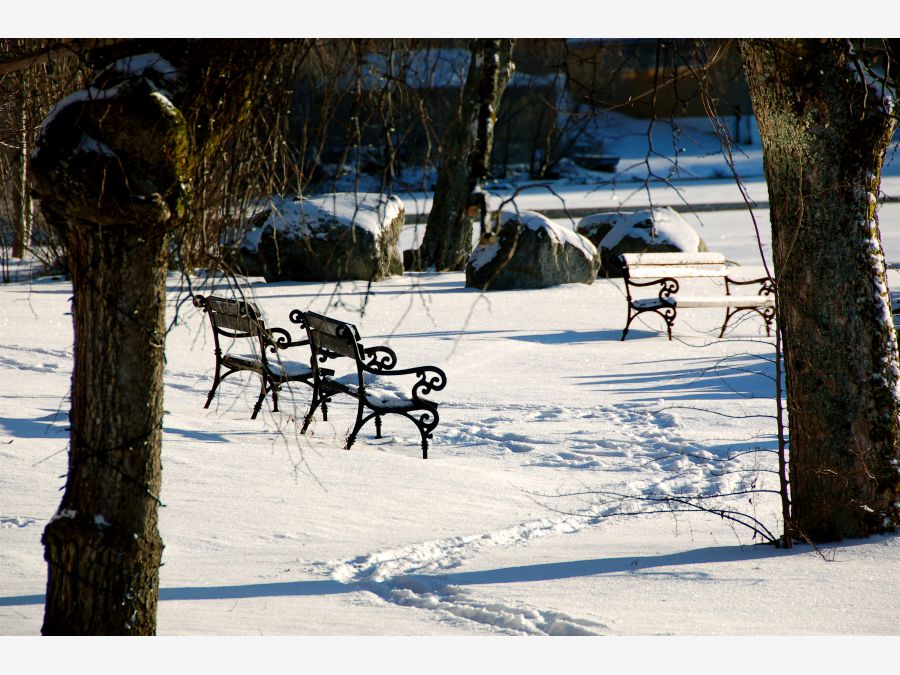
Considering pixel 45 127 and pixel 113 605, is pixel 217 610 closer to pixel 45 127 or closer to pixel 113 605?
pixel 113 605

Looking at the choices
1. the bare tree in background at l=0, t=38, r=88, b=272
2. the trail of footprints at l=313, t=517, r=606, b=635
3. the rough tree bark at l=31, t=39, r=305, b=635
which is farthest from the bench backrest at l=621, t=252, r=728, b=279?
the rough tree bark at l=31, t=39, r=305, b=635

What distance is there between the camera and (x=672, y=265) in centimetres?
1242

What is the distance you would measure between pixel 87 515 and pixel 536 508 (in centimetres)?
295

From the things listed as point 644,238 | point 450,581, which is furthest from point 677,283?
point 450,581

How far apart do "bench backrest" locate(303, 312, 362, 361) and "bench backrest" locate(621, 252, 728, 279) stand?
204 inches

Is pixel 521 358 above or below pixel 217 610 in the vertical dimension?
above

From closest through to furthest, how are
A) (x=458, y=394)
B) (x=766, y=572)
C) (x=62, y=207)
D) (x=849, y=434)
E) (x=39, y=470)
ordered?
(x=62, y=207) → (x=766, y=572) → (x=849, y=434) → (x=39, y=470) → (x=458, y=394)

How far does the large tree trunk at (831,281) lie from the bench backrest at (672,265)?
670 cm

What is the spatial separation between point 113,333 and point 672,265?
10019mm

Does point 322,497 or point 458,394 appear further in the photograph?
point 458,394

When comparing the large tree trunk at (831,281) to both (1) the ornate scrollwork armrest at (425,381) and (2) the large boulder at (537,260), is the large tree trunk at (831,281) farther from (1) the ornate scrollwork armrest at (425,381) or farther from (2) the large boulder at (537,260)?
(2) the large boulder at (537,260)

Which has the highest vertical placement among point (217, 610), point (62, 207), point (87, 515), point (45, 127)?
point (45, 127)

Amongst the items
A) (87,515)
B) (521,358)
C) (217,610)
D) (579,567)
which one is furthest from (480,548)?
(521,358)

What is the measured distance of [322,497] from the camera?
5.60 meters
